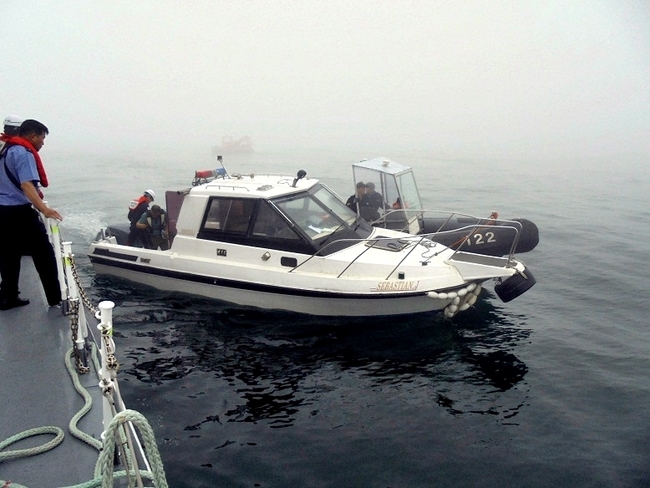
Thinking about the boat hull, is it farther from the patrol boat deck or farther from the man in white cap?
the man in white cap

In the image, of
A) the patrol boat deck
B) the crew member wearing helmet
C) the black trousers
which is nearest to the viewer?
the patrol boat deck

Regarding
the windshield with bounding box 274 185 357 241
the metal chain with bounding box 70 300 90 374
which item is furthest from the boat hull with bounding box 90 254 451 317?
the metal chain with bounding box 70 300 90 374

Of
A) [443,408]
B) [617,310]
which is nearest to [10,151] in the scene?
[443,408]

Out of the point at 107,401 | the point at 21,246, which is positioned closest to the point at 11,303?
the point at 21,246

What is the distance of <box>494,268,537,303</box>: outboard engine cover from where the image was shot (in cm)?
746

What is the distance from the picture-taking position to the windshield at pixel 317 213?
8.23 m

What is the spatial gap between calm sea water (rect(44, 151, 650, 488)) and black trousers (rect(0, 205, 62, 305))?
5.82 ft

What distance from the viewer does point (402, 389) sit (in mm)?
6277

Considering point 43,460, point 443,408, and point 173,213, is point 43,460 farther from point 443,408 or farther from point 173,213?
point 173,213

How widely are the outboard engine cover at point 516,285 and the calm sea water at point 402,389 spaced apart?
67 cm

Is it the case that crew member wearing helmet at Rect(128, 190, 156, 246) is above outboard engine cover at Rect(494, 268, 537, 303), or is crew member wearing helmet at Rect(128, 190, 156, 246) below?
above

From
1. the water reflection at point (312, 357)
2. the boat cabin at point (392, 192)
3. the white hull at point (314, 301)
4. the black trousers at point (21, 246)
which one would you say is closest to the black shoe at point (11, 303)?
the black trousers at point (21, 246)

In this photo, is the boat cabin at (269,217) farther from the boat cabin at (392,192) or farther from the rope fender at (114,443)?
the rope fender at (114,443)

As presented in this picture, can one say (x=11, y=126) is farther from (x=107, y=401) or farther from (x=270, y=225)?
(x=270, y=225)
